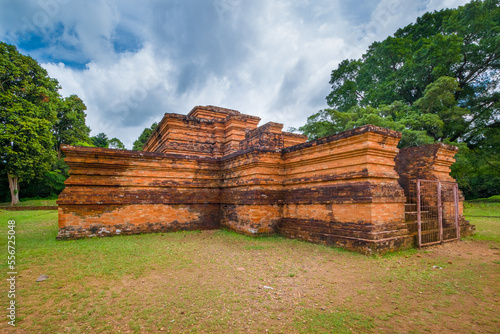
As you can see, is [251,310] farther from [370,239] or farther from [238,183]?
[238,183]

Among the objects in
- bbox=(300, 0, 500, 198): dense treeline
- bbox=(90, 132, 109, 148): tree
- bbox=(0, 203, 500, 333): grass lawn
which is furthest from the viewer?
bbox=(90, 132, 109, 148): tree

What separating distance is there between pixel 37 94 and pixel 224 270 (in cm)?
2656

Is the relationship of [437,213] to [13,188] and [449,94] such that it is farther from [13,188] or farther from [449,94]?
[13,188]

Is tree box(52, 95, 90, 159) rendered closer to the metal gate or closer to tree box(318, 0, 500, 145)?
tree box(318, 0, 500, 145)

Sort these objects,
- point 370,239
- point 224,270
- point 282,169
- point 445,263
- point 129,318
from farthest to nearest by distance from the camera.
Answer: point 282,169 < point 370,239 < point 445,263 < point 224,270 < point 129,318

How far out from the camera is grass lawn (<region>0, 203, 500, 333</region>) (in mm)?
2553

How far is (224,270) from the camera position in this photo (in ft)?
13.7

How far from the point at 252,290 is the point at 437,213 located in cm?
600

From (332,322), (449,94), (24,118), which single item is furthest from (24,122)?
(449,94)

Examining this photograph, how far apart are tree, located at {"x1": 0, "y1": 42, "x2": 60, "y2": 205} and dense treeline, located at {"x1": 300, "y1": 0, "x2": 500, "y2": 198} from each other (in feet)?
71.2

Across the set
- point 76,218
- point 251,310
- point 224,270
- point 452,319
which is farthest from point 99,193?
point 452,319

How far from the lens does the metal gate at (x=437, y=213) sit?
5.95 metres

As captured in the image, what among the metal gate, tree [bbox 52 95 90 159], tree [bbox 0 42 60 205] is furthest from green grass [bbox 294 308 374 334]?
tree [bbox 52 95 90 159]

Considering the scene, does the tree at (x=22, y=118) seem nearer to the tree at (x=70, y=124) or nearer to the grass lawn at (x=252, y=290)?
the tree at (x=70, y=124)
